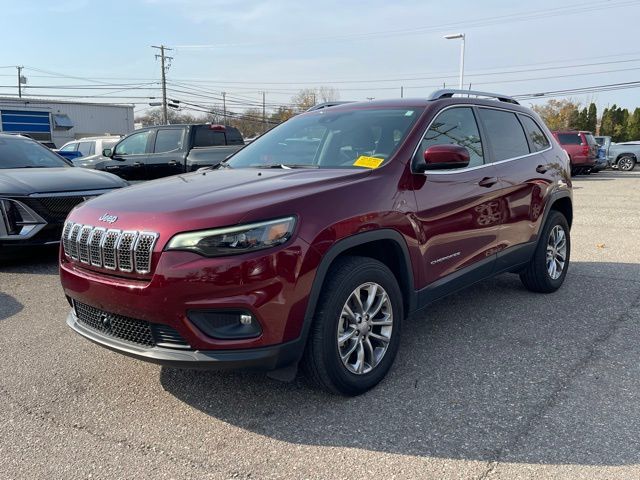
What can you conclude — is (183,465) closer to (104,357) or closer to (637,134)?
(104,357)

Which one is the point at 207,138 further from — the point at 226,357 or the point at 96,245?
the point at 226,357

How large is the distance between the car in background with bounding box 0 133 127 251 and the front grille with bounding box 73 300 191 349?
3.35 m

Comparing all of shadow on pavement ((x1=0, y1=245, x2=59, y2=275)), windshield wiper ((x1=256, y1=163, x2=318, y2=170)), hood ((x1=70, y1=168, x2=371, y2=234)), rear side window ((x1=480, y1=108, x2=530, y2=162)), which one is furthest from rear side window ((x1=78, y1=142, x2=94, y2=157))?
rear side window ((x1=480, y1=108, x2=530, y2=162))

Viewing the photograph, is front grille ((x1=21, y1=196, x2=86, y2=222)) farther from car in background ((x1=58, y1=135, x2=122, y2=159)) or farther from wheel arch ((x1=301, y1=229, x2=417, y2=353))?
car in background ((x1=58, y1=135, x2=122, y2=159))

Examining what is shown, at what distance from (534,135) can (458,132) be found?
1435 millimetres

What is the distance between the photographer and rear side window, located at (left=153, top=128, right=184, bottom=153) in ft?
35.4

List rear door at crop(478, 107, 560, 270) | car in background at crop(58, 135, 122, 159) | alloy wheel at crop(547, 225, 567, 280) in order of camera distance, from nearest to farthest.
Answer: rear door at crop(478, 107, 560, 270) → alloy wheel at crop(547, 225, 567, 280) → car in background at crop(58, 135, 122, 159)

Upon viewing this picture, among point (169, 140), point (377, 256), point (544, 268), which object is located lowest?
point (544, 268)

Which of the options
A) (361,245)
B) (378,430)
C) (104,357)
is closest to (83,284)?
(104,357)

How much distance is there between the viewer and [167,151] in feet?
35.6

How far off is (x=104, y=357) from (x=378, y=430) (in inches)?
81.4

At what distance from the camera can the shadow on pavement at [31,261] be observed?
20.3 feet

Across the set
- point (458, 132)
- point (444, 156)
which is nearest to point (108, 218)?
point (444, 156)

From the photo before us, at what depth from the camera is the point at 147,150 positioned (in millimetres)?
11141
